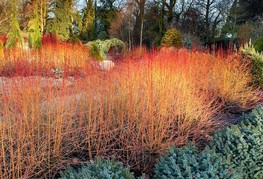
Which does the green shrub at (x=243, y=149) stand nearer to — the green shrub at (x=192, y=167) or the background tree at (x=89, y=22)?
the green shrub at (x=192, y=167)

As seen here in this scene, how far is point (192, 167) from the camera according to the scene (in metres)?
1.52

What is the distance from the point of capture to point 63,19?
14.9 meters

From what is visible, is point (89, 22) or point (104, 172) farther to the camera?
point (89, 22)

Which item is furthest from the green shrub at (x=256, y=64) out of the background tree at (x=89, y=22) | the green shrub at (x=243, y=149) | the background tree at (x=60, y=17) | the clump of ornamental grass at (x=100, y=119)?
the background tree at (x=89, y=22)

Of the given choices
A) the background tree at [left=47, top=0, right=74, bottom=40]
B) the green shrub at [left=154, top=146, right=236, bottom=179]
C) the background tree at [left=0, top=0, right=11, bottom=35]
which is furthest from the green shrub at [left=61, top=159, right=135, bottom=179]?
the background tree at [left=47, top=0, right=74, bottom=40]

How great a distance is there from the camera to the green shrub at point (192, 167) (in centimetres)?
145

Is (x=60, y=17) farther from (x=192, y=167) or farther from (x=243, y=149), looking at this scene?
(x=192, y=167)

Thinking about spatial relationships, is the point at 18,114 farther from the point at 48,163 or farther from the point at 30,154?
the point at 48,163

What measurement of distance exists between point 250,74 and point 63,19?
42.5 ft

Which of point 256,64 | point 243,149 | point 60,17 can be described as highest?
point 60,17

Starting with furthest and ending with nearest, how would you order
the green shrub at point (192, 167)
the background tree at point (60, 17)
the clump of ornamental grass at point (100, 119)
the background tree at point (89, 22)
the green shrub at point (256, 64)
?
1. the background tree at point (89, 22)
2. the background tree at point (60, 17)
3. the green shrub at point (256, 64)
4. the clump of ornamental grass at point (100, 119)
5. the green shrub at point (192, 167)

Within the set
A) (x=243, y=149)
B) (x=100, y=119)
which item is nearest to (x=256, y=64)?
(x=243, y=149)

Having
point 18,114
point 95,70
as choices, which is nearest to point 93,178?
point 18,114

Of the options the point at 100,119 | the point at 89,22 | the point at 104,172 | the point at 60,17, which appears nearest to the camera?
the point at 104,172
